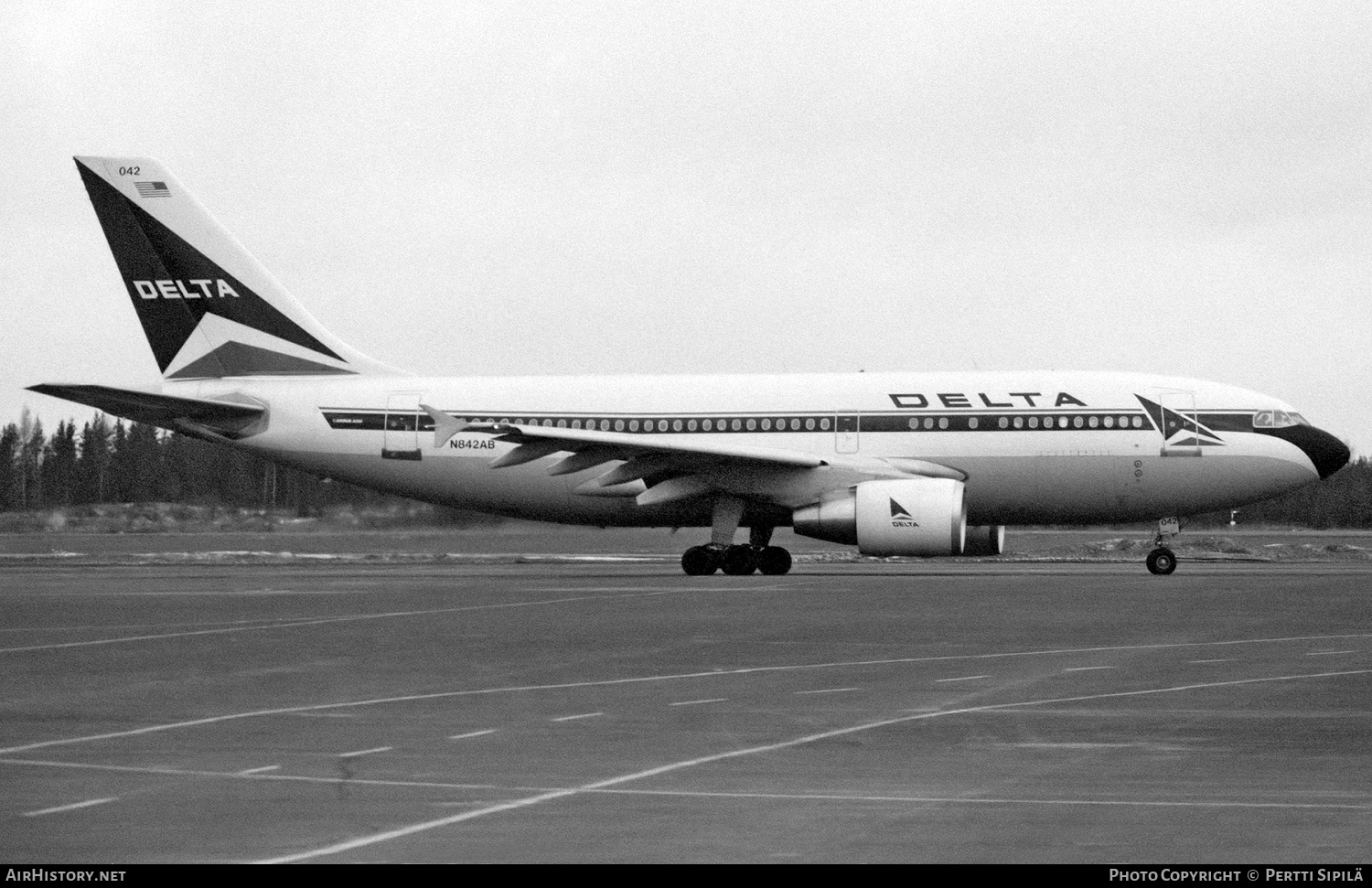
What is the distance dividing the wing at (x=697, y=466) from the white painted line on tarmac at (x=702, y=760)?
18.0 metres

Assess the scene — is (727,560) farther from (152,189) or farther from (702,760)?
(702,760)

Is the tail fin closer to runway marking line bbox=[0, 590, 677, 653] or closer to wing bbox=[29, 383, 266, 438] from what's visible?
wing bbox=[29, 383, 266, 438]

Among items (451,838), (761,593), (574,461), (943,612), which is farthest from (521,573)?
(451,838)

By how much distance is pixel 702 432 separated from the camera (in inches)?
1320

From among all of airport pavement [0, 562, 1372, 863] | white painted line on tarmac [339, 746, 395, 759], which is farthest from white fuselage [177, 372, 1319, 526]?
white painted line on tarmac [339, 746, 395, 759]

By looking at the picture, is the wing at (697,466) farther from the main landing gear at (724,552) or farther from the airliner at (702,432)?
the main landing gear at (724,552)

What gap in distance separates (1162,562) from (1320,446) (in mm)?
3854

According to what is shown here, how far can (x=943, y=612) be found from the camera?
824 inches

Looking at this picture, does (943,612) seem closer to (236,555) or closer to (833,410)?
(833,410)

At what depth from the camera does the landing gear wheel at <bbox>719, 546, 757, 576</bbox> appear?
32875 mm

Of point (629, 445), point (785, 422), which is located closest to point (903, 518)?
point (785, 422)

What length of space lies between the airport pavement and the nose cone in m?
11.2

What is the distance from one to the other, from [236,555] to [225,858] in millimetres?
36209
